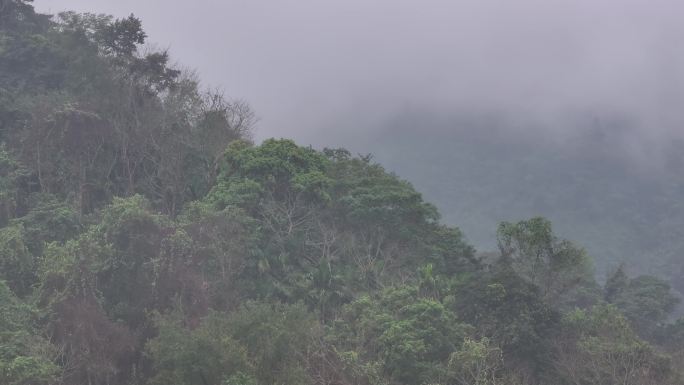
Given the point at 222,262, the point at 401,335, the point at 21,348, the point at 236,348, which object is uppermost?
the point at 222,262

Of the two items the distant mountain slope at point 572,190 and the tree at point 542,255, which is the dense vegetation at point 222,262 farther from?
the distant mountain slope at point 572,190

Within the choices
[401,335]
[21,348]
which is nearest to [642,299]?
[401,335]

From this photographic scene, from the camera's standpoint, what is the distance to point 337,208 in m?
26.2

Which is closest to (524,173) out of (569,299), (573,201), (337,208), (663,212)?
(573,201)

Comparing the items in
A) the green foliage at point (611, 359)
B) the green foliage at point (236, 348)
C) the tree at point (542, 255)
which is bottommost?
the green foliage at point (236, 348)

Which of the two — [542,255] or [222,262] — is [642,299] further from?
[222,262]

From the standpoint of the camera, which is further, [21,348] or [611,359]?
[611,359]

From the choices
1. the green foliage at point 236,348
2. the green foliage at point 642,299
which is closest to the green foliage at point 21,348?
the green foliage at point 236,348

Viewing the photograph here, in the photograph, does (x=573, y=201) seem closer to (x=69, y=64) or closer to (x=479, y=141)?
(x=479, y=141)

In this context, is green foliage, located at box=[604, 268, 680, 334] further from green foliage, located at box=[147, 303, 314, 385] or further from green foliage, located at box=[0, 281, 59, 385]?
green foliage, located at box=[0, 281, 59, 385]

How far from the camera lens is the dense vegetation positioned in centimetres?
1803

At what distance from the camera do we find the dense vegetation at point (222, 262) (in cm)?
1803

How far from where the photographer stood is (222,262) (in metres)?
22.2

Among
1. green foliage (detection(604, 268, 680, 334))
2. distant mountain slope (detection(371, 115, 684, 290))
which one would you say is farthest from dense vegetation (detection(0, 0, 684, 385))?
distant mountain slope (detection(371, 115, 684, 290))
